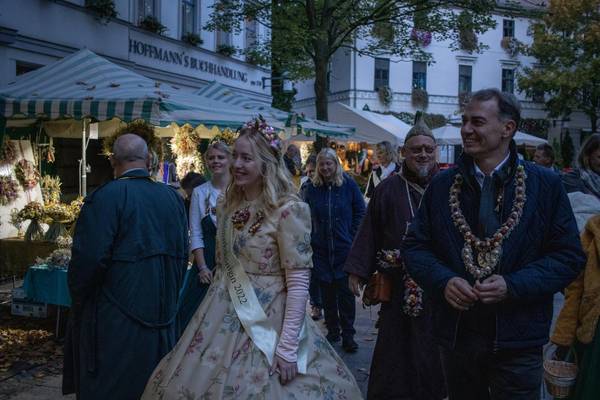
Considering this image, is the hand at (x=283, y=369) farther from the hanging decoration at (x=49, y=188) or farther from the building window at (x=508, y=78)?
the building window at (x=508, y=78)

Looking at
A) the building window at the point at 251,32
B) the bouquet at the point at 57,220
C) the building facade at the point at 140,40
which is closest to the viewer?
the bouquet at the point at 57,220

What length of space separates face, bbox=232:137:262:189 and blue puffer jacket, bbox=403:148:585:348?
0.86m

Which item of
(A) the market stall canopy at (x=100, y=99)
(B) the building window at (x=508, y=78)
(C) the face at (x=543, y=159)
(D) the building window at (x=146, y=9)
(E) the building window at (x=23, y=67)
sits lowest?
(C) the face at (x=543, y=159)

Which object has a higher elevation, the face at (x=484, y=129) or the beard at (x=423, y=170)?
the face at (x=484, y=129)

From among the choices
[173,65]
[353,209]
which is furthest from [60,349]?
[173,65]

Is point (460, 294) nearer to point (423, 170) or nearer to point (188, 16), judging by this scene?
point (423, 170)

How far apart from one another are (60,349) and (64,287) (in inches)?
22.8

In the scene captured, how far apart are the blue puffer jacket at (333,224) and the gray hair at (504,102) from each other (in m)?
3.64

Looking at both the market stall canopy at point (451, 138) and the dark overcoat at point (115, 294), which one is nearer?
the dark overcoat at point (115, 294)

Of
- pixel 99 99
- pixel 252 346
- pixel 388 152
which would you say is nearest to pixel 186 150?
pixel 388 152

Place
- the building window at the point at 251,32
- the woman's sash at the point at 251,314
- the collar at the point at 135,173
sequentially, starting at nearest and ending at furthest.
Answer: the woman's sash at the point at 251,314 < the collar at the point at 135,173 < the building window at the point at 251,32

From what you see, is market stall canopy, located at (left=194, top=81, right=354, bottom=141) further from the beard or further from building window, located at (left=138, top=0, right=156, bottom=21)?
building window, located at (left=138, top=0, right=156, bottom=21)

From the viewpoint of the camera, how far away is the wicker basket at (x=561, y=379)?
291cm

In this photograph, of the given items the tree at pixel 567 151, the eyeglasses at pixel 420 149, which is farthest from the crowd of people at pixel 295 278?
the tree at pixel 567 151
